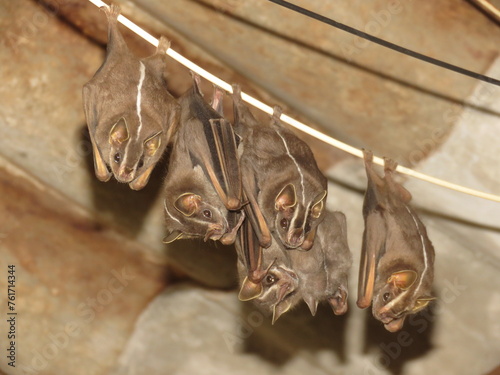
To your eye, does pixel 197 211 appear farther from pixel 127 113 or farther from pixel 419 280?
pixel 419 280

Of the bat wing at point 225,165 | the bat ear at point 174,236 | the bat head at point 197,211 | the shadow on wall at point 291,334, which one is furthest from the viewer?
the shadow on wall at point 291,334

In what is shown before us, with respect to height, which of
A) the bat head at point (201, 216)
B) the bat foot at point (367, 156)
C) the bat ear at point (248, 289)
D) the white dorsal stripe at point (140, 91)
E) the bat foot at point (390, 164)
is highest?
the bat foot at point (390, 164)

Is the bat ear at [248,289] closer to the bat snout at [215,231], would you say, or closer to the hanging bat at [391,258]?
the bat snout at [215,231]

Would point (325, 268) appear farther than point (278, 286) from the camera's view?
Yes

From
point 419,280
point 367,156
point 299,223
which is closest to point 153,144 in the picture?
point 299,223

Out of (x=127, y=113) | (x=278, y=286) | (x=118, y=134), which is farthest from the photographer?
(x=278, y=286)

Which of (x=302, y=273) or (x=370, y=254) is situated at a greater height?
(x=370, y=254)

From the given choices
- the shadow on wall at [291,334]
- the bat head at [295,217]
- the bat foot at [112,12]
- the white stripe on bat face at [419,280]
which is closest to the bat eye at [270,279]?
the bat head at [295,217]
